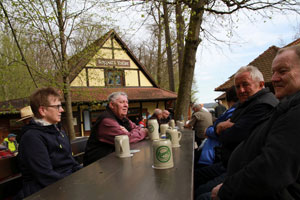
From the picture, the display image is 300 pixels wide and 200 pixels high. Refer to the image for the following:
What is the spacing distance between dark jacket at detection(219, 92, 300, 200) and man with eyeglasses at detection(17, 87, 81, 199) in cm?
141

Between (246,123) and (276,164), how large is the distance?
1.13 m

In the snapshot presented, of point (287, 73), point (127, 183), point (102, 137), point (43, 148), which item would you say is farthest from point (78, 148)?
point (287, 73)

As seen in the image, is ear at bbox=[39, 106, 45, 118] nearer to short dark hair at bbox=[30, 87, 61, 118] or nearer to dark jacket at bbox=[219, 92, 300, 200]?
short dark hair at bbox=[30, 87, 61, 118]

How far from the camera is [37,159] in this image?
182 cm

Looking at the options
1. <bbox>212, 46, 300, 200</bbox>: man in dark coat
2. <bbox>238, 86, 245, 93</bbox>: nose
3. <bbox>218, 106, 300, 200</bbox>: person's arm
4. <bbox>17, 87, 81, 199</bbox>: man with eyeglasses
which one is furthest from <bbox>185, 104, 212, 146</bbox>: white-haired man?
<bbox>218, 106, 300, 200</bbox>: person's arm

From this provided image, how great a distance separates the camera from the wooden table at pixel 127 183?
1.15 m

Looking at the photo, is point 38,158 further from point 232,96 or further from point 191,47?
point 191,47

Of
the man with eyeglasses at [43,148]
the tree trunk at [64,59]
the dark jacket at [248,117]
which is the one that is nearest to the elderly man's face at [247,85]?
the dark jacket at [248,117]

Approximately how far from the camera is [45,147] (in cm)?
190

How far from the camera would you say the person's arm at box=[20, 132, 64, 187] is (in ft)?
5.95

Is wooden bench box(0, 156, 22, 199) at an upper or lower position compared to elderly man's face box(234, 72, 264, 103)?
lower

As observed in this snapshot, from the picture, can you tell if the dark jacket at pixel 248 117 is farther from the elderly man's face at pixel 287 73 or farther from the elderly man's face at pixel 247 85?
the elderly man's face at pixel 287 73

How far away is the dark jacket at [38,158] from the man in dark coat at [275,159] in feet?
4.37

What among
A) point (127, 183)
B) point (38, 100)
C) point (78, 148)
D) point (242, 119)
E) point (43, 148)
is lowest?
point (78, 148)
